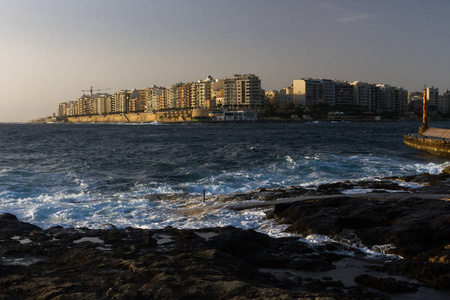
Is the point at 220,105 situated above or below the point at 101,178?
above

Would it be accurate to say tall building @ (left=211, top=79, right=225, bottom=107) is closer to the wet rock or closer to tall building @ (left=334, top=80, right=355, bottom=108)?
tall building @ (left=334, top=80, right=355, bottom=108)

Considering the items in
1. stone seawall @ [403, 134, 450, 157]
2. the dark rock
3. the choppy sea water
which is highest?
stone seawall @ [403, 134, 450, 157]

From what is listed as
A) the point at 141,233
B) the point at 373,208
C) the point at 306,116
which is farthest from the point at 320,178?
the point at 306,116

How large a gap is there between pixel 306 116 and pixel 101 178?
450ft

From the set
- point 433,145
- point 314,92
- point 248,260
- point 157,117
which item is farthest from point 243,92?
point 248,260

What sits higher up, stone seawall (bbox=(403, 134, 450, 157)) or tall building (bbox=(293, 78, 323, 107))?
tall building (bbox=(293, 78, 323, 107))

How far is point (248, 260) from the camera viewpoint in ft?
22.9

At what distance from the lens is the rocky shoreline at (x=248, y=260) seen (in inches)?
208

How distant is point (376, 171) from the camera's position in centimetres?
2208

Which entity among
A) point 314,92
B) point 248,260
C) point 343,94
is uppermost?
point 314,92

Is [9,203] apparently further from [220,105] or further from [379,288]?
[220,105]

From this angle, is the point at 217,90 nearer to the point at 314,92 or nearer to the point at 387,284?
the point at 314,92

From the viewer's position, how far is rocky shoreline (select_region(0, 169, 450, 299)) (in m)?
5.28

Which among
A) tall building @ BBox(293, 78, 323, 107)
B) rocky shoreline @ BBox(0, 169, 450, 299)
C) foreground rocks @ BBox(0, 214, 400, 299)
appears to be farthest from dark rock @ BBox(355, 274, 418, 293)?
tall building @ BBox(293, 78, 323, 107)
